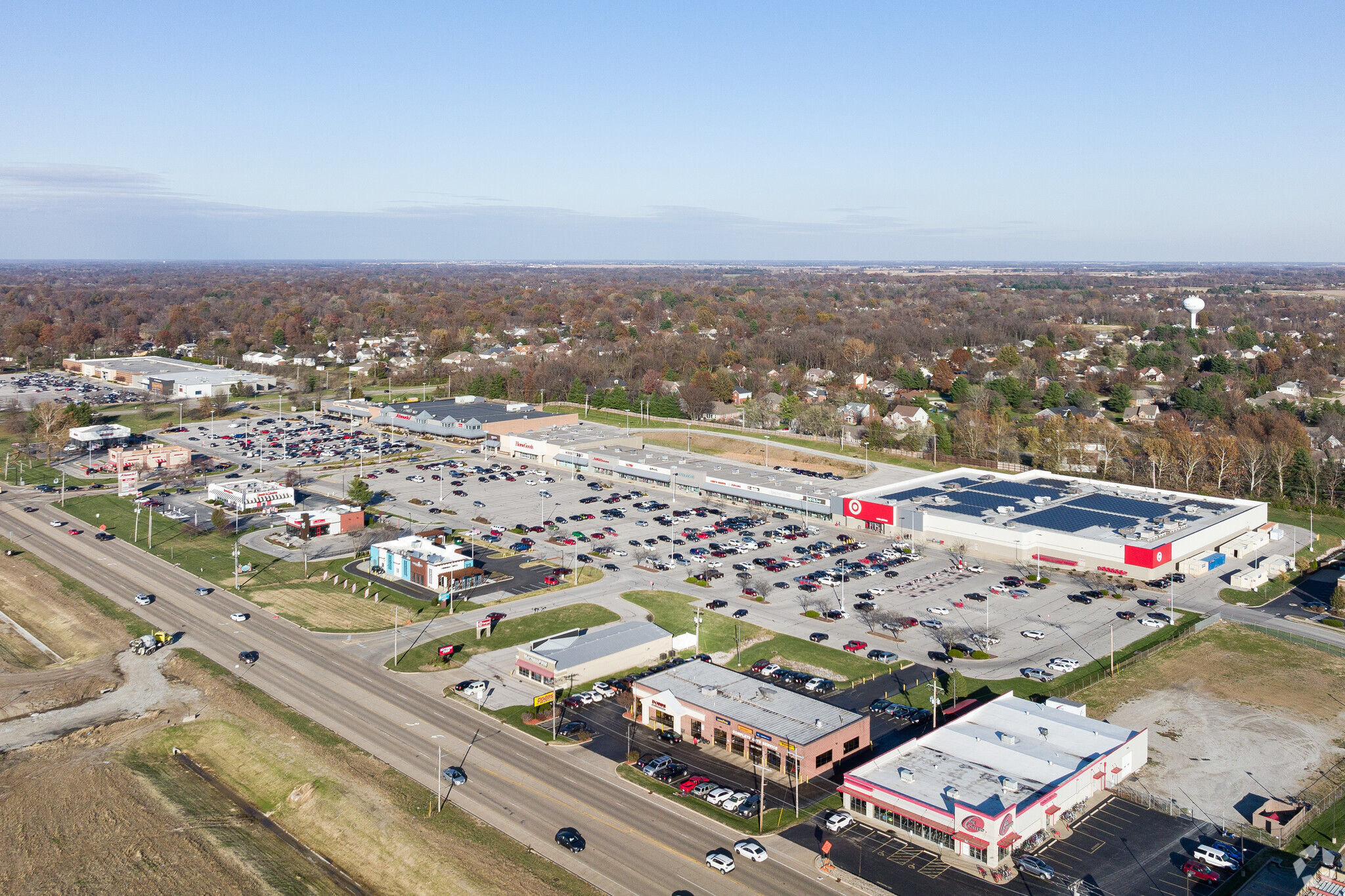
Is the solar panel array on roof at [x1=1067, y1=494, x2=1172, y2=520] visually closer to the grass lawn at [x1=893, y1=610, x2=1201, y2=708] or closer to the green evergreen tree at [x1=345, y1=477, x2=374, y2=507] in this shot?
the grass lawn at [x1=893, y1=610, x2=1201, y2=708]

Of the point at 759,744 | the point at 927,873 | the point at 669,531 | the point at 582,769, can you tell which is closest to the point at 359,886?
the point at 582,769

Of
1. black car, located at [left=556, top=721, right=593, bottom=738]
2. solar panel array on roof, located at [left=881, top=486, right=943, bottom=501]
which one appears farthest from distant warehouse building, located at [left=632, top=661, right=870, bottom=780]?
solar panel array on roof, located at [left=881, top=486, right=943, bottom=501]

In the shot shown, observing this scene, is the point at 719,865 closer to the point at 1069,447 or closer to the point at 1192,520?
the point at 1192,520

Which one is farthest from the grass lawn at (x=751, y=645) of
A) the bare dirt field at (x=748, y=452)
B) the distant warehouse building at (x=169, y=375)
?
the distant warehouse building at (x=169, y=375)

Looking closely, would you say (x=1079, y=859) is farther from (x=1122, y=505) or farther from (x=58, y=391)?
(x=58, y=391)

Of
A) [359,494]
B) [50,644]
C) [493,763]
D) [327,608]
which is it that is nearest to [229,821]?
[493,763]

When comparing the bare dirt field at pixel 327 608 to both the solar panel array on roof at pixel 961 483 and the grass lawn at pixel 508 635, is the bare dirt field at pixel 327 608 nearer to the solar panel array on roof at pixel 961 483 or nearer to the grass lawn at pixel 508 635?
the grass lawn at pixel 508 635

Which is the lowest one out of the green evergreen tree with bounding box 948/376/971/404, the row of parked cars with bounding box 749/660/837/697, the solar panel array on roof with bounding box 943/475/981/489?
the row of parked cars with bounding box 749/660/837/697
